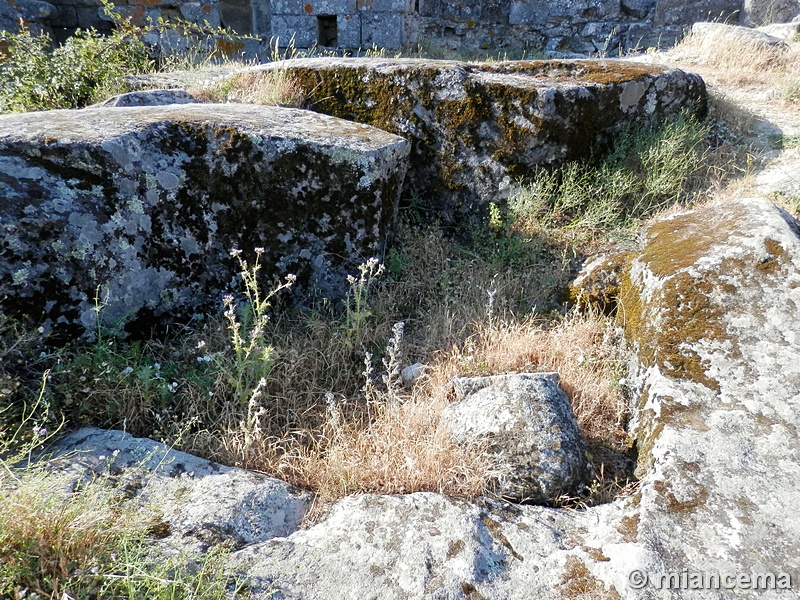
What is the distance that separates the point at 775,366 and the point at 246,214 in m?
2.54

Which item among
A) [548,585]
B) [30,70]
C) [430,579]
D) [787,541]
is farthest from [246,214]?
[30,70]

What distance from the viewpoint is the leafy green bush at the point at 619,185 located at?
3.75 m

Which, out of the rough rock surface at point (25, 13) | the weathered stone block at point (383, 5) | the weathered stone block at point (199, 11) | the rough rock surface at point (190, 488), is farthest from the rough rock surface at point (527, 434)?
the weathered stone block at point (199, 11)

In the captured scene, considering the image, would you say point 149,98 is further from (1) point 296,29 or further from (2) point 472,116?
(1) point 296,29

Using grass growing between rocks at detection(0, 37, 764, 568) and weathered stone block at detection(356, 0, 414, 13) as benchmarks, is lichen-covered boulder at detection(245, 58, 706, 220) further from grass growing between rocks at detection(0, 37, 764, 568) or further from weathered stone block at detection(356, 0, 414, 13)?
weathered stone block at detection(356, 0, 414, 13)

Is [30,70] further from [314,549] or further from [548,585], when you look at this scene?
[548,585]

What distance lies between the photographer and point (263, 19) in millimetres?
9453

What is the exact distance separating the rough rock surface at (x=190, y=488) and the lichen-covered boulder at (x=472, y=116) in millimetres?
2504

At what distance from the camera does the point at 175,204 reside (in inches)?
109

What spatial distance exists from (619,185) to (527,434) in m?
2.47

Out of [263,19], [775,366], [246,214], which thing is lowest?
[775,366]

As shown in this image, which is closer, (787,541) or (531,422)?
Answer: (787,541)

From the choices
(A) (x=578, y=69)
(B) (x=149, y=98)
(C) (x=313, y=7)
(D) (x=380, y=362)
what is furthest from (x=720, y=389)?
(C) (x=313, y=7)

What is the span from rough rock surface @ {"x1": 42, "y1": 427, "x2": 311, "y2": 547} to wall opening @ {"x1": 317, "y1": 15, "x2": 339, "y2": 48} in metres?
8.79
